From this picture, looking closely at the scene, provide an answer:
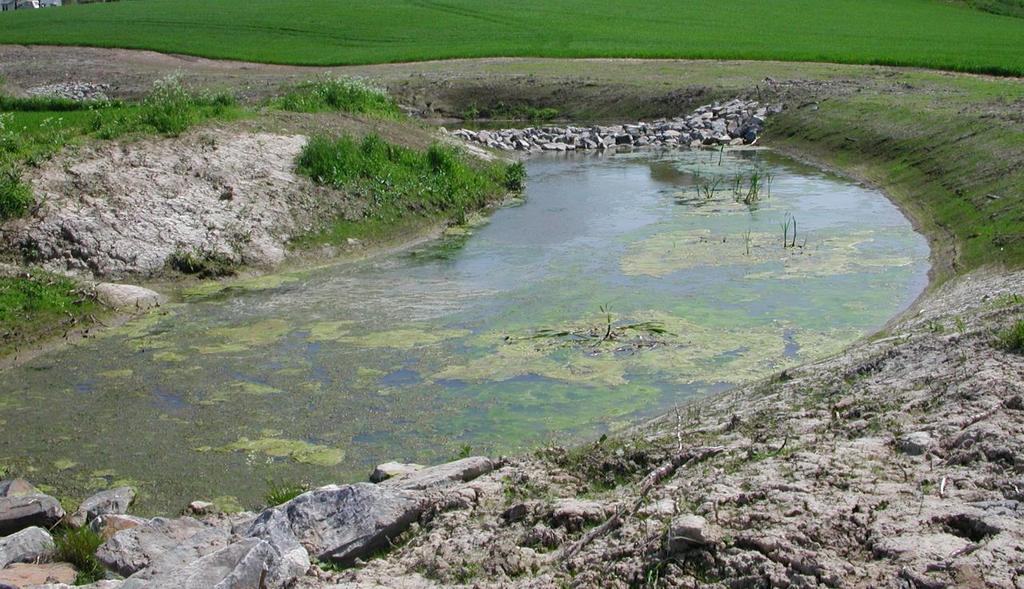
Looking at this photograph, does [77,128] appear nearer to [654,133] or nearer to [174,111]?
[174,111]

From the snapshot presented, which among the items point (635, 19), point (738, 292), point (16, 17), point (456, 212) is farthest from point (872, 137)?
point (16, 17)

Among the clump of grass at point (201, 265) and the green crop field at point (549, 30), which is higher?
the green crop field at point (549, 30)

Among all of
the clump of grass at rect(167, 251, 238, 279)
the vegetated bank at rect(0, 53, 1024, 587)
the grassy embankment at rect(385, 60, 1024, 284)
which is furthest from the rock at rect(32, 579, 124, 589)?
the grassy embankment at rect(385, 60, 1024, 284)

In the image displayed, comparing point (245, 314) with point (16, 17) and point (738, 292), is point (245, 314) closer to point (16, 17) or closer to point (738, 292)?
point (738, 292)

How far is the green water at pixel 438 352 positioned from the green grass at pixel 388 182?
112 cm

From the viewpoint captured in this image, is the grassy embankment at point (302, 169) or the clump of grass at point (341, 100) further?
the clump of grass at point (341, 100)

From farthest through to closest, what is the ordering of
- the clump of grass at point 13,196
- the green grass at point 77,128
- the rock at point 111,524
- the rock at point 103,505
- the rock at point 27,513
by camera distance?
the green grass at point 77,128 → the clump of grass at point 13,196 → the rock at point 103,505 → the rock at point 27,513 → the rock at point 111,524

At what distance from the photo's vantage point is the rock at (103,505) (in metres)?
8.25

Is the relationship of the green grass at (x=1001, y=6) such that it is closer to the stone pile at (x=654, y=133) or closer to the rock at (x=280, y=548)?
the stone pile at (x=654, y=133)

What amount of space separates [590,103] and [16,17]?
148 ft

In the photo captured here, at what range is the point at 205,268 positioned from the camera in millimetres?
15594

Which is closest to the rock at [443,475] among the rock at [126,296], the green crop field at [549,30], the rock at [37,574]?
the rock at [37,574]

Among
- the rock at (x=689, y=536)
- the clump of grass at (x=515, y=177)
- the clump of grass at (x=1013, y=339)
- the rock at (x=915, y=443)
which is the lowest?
the clump of grass at (x=515, y=177)

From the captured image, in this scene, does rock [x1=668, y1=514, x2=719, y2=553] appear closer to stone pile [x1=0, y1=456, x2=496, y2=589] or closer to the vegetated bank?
the vegetated bank
